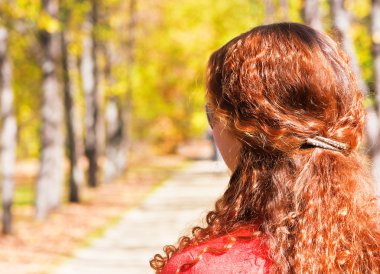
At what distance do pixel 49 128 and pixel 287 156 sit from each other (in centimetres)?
1469

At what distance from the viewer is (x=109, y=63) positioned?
85.9ft

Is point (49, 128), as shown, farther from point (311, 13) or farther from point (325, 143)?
point (325, 143)

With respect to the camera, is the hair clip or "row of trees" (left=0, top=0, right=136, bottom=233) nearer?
the hair clip

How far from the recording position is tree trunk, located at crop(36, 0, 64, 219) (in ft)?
51.0

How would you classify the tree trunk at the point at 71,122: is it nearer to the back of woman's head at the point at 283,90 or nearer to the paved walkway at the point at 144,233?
the paved walkway at the point at 144,233

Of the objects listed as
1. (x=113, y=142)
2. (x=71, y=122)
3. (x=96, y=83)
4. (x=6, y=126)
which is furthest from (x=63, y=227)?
(x=113, y=142)

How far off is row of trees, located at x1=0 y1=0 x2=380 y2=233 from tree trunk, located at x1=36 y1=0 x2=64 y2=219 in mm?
21

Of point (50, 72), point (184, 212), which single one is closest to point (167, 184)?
point (184, 212)

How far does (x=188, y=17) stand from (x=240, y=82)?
96.1 ft

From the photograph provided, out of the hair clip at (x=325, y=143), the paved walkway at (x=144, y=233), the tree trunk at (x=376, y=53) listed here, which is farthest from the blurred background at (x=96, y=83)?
the paved walkway at (x=144, y=233)

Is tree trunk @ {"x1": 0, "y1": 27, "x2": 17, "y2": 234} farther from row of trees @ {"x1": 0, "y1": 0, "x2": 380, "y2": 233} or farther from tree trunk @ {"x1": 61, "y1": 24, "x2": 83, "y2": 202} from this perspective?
tree trunk @ {"x1": 61, "y1": 24, "x2": 83, "y2": 202}

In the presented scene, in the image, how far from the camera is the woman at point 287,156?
5.24ft

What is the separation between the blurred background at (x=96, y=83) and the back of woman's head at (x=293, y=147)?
0.97 ft

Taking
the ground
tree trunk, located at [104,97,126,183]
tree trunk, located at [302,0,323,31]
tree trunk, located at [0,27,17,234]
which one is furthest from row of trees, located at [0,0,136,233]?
tree trunk, located at [302,0,323,31]
